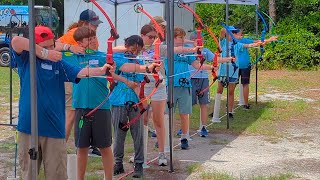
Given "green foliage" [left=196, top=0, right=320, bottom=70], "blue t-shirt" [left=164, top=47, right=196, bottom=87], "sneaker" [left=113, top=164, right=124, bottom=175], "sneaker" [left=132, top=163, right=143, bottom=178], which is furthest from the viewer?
"green foliage" [left=196, top=0, right=320, bottom=70]

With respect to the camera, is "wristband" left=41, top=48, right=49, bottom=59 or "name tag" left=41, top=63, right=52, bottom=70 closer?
"wristband" left=41, top=48, right=49, bottom=59

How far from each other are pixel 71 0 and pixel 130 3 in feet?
4.06

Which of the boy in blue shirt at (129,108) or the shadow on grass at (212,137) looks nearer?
the boy in blue shirt at (129,108)

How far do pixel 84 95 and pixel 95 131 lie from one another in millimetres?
330

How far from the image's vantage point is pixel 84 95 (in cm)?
510

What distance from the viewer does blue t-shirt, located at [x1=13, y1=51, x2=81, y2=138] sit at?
13.9 ft

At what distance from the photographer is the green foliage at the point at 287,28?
822 inches

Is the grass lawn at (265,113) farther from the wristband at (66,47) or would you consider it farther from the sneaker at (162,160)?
the wristband at (66,47)

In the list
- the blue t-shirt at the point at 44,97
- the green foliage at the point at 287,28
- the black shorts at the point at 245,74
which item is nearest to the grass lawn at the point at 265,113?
the black shorts at the point at 245,74

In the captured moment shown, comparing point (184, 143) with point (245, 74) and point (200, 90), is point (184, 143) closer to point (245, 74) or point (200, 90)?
point (200, 90)

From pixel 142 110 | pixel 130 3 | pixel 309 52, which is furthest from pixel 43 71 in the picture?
pixel 309 52

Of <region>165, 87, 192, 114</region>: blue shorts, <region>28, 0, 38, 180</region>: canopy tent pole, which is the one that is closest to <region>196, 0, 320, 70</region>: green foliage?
<region>165, 87, 192, 114</region>: blue shorts

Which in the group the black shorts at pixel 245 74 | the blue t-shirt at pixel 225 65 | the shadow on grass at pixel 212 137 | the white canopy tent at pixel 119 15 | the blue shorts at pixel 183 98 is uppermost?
the white canopy tent at pixel 119 15

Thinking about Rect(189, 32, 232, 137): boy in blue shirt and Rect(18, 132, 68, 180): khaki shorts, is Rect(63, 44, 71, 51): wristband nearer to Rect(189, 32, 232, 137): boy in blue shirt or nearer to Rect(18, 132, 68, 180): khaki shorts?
Rect(18, 132, 68, 180): khaki shorts
